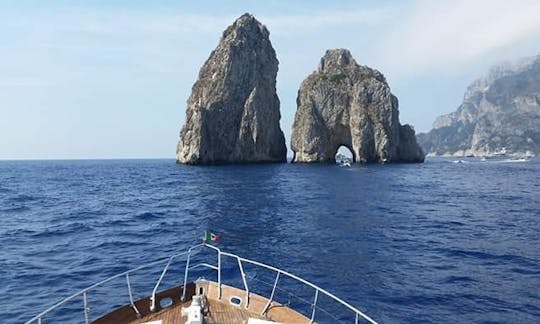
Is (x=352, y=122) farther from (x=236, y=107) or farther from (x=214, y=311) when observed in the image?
(x=214, y=311)

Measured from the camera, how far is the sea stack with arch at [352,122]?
465ft

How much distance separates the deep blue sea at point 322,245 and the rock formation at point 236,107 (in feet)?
278

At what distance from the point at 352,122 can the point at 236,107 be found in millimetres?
39616

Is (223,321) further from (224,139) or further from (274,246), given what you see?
(224,139)

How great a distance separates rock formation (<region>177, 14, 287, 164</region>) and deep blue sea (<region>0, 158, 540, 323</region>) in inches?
3331

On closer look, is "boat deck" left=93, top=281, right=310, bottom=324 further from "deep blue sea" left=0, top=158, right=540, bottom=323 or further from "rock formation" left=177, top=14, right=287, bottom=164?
"rock formation" left=177, top=14, right=287, bottom=164

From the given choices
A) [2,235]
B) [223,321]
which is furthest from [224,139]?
[223,321]

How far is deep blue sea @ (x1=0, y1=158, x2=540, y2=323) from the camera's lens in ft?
59.0

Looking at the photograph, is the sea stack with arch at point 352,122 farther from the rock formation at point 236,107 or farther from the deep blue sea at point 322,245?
the deep blue sea at point 322,245

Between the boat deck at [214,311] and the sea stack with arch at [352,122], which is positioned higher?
the sea stack with arch at [352,122]

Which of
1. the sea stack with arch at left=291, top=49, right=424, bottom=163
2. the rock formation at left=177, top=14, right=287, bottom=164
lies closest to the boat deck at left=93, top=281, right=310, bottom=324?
the rock formation at left=177, top=14, right=287, bottom=164

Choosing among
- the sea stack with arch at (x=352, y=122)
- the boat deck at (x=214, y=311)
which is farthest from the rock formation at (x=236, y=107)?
the boat deck at (x=214, y=311)

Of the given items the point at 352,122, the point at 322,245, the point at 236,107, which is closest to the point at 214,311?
the point at 322,245

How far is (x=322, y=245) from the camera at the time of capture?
1123 inches
